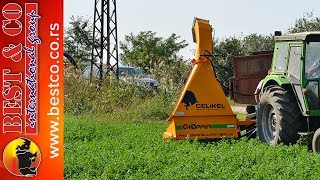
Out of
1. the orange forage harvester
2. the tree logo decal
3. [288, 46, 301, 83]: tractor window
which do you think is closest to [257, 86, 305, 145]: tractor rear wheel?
[288, 46, 301, 83]: tractor window

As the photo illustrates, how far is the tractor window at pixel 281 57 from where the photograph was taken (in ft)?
37.4

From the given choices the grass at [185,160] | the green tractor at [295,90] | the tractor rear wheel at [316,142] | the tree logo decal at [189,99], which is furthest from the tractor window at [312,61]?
the tree logo decal at [189,99]

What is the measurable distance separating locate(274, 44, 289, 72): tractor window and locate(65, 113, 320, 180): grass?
56.2 inches

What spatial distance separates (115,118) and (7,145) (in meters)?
15.3

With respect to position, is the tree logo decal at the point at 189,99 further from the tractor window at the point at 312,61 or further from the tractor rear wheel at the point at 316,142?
the tractor rear wheel at the point at 316,142

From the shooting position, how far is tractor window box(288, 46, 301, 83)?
10.9 metres

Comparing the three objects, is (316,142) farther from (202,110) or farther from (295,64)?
(202,110)

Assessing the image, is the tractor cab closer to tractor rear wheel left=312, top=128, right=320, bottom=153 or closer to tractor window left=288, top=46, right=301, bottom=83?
tractor window left=288, top=46, right=301, bottom=83

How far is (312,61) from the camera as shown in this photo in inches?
421

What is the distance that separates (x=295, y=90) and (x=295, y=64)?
1.50 feet

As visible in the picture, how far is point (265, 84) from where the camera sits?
1196 cm

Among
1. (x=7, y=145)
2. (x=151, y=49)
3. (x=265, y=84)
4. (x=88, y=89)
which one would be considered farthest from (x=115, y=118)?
(x=151, y=49)

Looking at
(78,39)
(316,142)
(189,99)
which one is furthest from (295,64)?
(78,39)

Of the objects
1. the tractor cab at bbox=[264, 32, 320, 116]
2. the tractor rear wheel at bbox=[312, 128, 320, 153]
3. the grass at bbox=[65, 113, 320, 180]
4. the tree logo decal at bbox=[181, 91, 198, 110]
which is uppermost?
the tractor cab at bbox=[264, 32, 320, 116]
